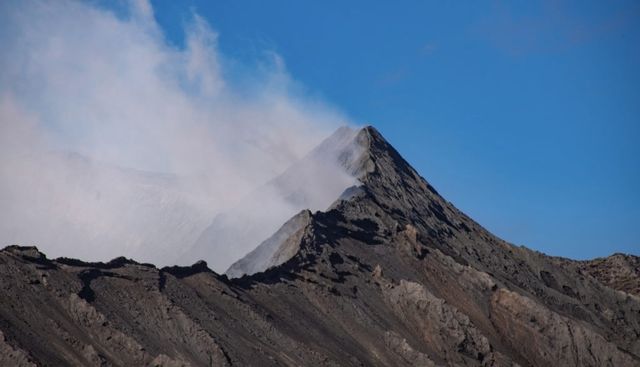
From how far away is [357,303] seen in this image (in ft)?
357

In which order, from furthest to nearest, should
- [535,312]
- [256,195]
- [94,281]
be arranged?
[256,195] → [535,312] → [94,281]

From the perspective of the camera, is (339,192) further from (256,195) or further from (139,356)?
(139,356)

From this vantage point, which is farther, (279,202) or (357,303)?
(279,202)

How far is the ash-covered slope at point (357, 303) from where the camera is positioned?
84188 millimetres

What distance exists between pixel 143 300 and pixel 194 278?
9020 mm

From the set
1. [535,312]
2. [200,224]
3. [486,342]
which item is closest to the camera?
[486,342]

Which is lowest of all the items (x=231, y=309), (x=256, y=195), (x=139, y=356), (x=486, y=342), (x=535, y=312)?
(x=139, y=356)

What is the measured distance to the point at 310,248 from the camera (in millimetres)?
112938

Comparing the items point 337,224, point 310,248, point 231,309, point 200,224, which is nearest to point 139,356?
point 231,309

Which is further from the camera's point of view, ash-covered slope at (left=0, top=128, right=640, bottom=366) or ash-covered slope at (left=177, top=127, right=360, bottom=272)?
ash-covered slope at (left=177, top=127, right=360, bottom=272)

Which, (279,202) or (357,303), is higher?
(279,202)

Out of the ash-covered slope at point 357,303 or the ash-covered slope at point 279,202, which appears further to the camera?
the ash-covered slope at point 279,202

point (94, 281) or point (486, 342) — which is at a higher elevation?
point (486, 342)

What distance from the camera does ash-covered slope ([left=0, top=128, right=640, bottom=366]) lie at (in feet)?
276
